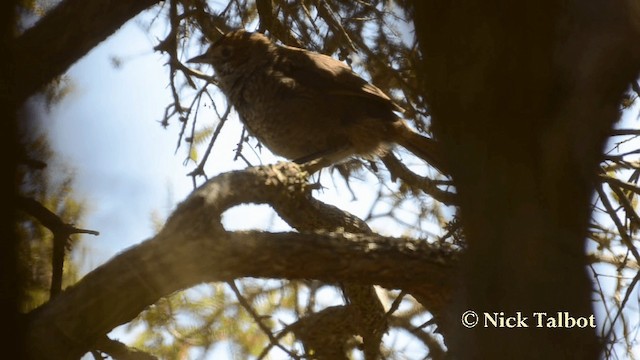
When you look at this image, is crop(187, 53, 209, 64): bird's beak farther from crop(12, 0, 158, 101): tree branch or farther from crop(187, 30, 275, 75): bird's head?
crop(12, 0, 158, 101): tree branch

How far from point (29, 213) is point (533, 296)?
55.3 inches

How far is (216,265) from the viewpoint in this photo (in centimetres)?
235

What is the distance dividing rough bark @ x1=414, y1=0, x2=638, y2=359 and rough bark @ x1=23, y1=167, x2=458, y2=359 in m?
0.56

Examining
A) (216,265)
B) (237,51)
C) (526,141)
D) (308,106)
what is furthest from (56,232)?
(237,51)

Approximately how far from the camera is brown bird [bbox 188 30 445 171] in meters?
4.36

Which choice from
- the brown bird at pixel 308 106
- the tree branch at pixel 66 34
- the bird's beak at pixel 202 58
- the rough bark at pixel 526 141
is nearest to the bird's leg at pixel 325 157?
the brown bird at pixel 308 106

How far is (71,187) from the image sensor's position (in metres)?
2.02

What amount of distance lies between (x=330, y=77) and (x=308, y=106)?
8.9 inches

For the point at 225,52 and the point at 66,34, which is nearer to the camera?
the point at 66,34

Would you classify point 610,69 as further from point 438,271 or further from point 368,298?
point 368,298

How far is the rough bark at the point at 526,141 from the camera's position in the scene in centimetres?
182

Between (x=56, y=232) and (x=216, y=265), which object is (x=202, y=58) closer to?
(x=56, y=232)

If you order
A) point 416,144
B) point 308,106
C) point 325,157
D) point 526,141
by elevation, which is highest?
point 308,106

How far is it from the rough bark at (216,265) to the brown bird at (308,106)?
1.35 m
